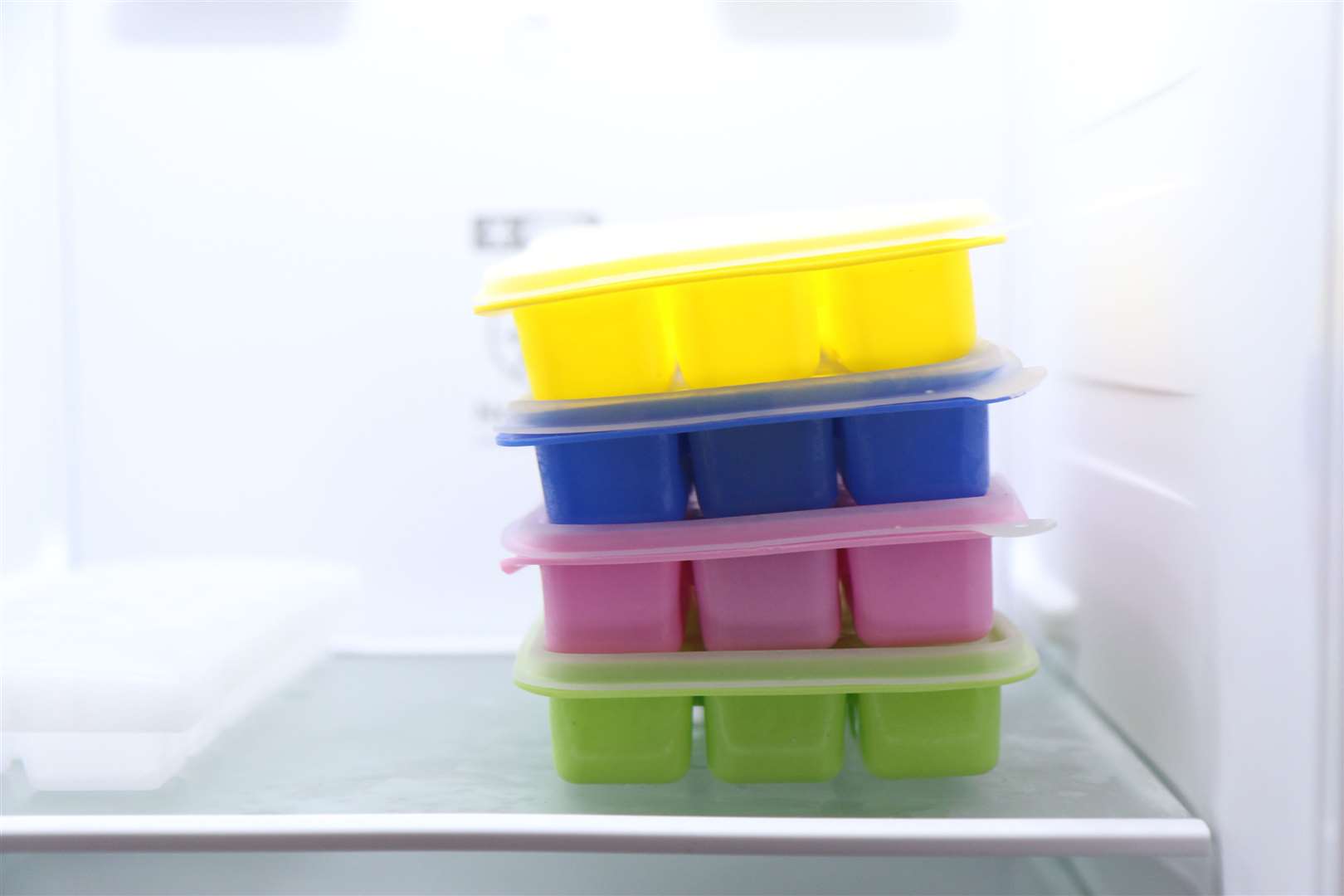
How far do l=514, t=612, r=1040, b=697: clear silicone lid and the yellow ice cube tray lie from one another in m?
0.19

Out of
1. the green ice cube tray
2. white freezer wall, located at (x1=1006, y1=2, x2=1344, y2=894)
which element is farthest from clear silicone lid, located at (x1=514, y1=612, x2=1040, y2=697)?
white freezer wall, located at (x1=1006, y1=2, x2=1344, y2=894)

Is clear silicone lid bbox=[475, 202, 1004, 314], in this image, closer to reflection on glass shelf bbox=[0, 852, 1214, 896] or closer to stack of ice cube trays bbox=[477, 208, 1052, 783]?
stack of ice cube trays bbox=[477, 208, 1052, 783]

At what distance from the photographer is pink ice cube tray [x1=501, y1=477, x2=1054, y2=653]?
0.75 m

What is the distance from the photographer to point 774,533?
75 cm

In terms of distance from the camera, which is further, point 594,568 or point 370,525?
point 370,525

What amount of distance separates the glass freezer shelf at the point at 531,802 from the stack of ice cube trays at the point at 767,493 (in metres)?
0.03

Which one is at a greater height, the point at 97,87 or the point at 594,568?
the point at 97,87

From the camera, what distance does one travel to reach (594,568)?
775mm

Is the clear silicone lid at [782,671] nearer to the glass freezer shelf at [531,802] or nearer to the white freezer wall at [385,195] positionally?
the glass freezer shelf at [531,802]

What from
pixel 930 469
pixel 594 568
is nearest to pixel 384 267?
pixel 594 568

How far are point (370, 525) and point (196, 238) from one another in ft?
1.21

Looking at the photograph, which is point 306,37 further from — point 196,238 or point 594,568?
point 594,568

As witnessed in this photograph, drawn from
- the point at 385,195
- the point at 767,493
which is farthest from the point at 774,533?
the point at 385,195

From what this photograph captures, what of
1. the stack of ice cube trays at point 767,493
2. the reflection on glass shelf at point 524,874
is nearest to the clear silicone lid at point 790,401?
the stack of ice cube trays at point 767,493
